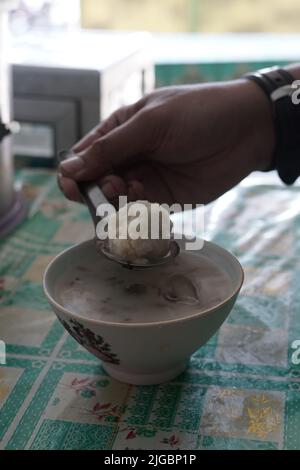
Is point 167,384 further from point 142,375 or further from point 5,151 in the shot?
point 5,151

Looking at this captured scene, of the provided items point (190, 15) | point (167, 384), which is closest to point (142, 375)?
point (167, 384)

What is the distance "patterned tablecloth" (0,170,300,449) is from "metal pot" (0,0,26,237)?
0.32 ft

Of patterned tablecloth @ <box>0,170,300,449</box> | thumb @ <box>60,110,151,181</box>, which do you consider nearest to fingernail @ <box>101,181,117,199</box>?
thumb @ <box>60,110,151,181</box>

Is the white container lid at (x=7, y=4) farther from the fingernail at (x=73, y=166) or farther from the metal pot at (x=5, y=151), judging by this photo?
the fingernail at (x=73, y=166)

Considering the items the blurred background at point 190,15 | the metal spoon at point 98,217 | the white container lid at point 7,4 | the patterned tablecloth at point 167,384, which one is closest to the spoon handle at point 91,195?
the metal spoon at point 98,217

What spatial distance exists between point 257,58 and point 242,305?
3.80ft

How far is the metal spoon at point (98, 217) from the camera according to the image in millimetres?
734

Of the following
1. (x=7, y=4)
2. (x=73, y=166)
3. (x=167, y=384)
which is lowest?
(x=167, y=384)

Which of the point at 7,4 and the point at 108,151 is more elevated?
the point at 7,4

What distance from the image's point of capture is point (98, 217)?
827mm

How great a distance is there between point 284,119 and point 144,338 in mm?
506

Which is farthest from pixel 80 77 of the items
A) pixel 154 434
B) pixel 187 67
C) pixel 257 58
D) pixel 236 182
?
pixel 154 434
